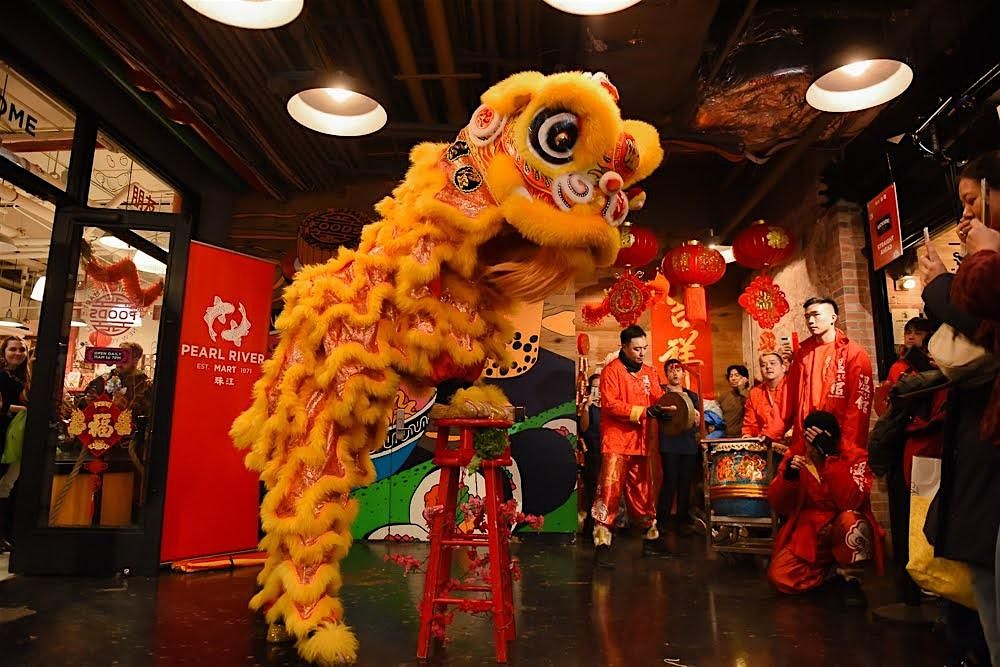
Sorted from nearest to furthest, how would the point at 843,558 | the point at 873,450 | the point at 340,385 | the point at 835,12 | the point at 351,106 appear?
1. the point at 340,385
2. the point at 873,450
3. the point at 843,558
4. the point at 351,106
5. the point at 835,12

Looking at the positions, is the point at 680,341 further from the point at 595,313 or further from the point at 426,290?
the point at 426,290

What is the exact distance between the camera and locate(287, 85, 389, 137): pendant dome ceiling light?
12.1 ft

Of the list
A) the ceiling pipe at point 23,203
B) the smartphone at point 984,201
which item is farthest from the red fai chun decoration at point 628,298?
the ceiling pipe at point 23,203

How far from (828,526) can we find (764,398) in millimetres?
1254

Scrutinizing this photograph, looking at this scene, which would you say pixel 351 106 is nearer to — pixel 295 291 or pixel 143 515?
pixel 295 291

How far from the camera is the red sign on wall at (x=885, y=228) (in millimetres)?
4250

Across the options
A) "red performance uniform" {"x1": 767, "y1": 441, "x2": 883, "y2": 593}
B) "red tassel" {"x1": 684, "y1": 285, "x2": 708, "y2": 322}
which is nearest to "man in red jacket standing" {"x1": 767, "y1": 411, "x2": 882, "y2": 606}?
"red performance uniform" {"x1": 767, "y1": 441, "x2": 883, "y2": 593}

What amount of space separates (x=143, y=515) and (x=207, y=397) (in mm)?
807

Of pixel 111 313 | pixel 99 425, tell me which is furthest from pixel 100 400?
pixel 111 313

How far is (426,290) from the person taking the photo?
6.94ft

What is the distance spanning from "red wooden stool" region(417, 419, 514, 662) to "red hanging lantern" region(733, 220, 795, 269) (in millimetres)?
3734

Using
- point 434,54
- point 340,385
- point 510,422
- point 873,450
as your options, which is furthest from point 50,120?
point 873,450

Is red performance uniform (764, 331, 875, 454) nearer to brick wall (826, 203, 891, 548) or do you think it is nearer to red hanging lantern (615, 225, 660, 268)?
brick wall (826, 203, 891, 548)

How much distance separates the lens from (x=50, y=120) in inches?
164
